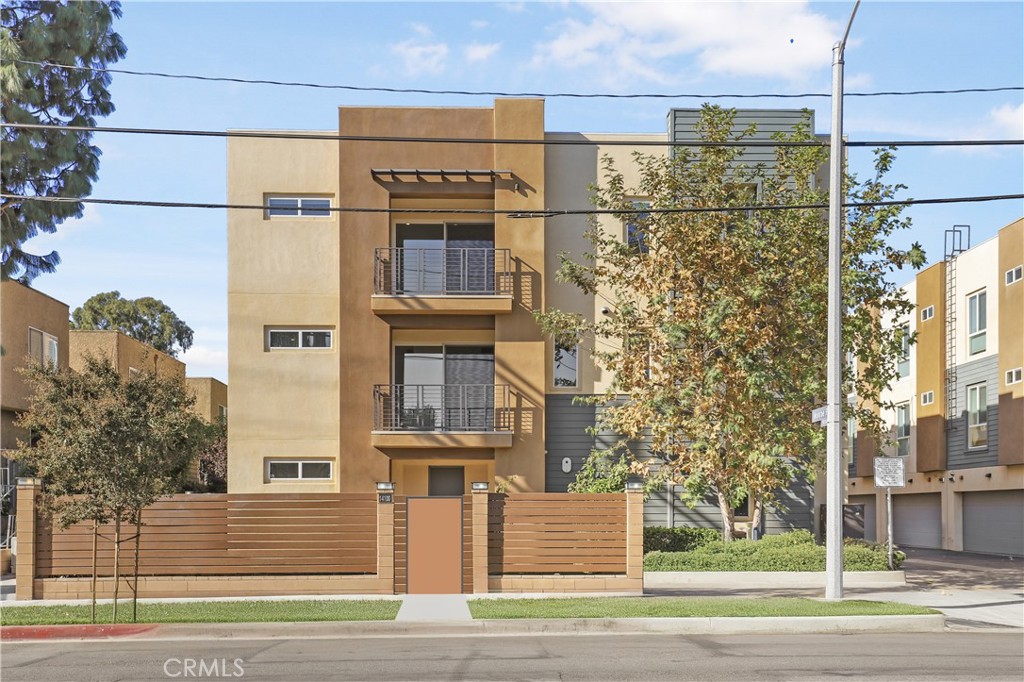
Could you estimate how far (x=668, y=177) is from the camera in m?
24.1

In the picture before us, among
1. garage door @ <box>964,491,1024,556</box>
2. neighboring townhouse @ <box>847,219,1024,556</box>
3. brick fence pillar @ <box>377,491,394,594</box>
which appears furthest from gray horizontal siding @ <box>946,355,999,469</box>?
brick fence pillar @ <box>377,491,394,594</box>

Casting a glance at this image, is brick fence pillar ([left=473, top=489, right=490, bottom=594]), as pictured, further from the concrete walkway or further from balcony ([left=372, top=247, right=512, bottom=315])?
balcony ([left=372, top=247, right=512, bottom=315])

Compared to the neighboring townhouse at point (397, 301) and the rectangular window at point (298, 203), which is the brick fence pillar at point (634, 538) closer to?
the neighboring townhouse at point (397, 301)

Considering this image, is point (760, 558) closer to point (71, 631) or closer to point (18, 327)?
point (71, 631)

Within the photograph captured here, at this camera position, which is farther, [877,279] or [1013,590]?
[877,279]

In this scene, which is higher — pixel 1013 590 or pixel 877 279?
pixel 877 279

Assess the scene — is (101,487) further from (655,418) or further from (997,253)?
(997,253)

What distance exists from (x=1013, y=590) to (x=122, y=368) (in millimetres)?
32979

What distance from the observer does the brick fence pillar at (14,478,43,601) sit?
1981cm

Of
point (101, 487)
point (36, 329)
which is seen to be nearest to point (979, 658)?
point (101, 487)

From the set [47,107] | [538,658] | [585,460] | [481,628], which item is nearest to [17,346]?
[47,107]

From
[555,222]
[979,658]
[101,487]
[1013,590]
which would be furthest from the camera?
[555,222]

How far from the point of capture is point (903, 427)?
4228cm

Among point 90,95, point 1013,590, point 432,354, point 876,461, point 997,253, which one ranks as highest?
point 90,95
